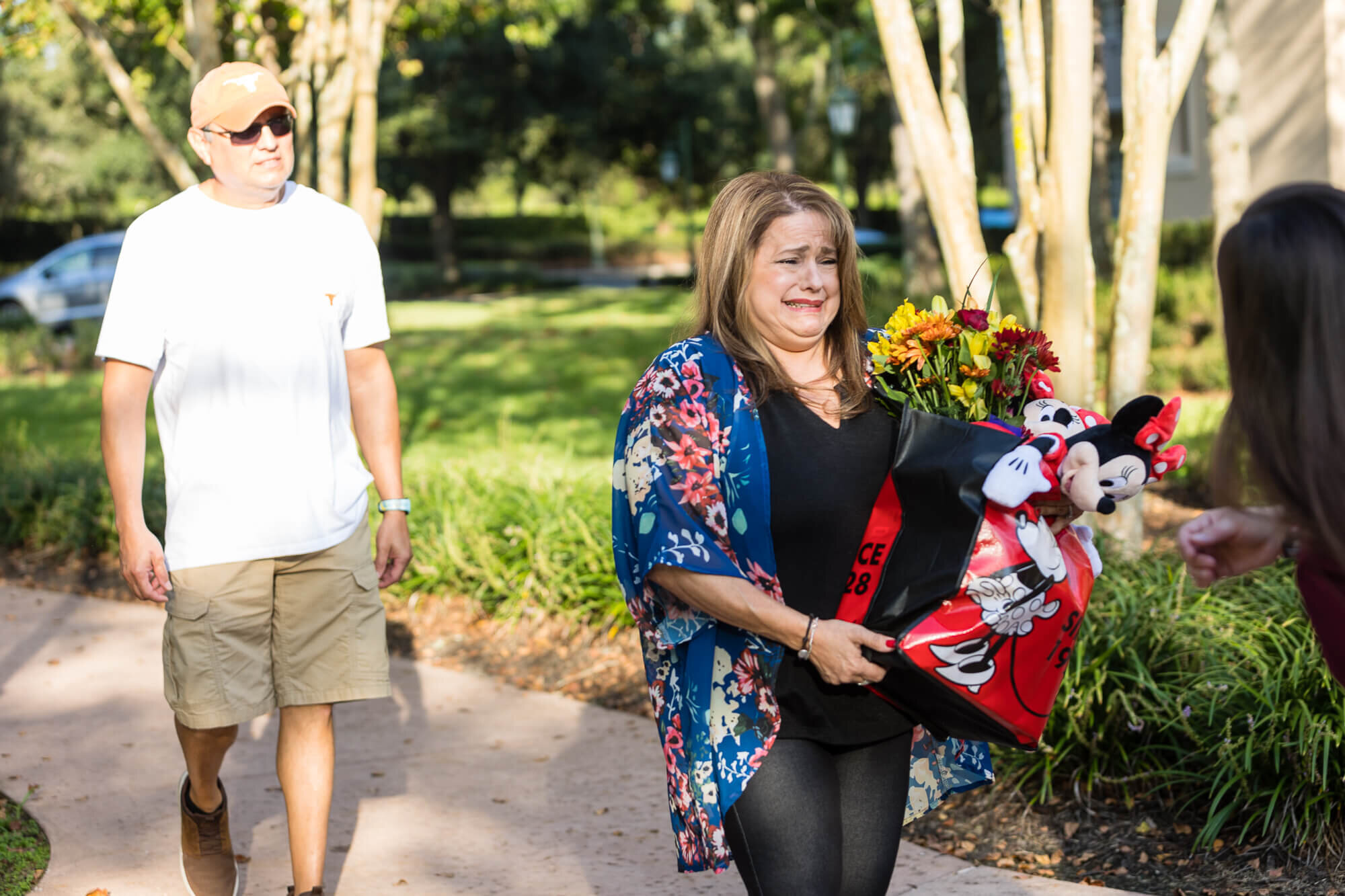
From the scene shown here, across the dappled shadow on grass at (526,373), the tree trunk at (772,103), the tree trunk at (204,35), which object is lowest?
the dappled shadow on grass at (526,373)

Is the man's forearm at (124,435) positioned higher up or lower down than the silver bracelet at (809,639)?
higher up

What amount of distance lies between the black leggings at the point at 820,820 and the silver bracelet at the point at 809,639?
0.69 ft

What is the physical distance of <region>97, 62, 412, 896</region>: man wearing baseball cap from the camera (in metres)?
3.26

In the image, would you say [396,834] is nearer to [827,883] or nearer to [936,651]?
[827,883]

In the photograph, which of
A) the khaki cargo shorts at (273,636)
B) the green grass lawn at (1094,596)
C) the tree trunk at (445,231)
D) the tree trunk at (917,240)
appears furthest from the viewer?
the tree trunk at (445,231)

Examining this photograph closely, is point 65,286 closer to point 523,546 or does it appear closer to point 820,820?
→ point 523,546

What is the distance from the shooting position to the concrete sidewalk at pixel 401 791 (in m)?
3.99

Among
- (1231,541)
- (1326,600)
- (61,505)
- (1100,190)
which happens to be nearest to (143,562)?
(1231,541)

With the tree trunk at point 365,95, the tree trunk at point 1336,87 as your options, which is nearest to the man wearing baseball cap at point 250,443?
the tree trunk at point 365,95

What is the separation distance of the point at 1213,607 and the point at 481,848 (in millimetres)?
2651

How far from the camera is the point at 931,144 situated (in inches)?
217

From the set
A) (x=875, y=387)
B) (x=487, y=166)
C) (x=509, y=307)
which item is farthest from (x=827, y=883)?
(x=487, y=166)

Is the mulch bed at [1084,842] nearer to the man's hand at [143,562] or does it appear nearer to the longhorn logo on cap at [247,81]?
the man's hand at [143,562]

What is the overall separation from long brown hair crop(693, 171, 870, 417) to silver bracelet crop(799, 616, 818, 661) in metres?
0.48
